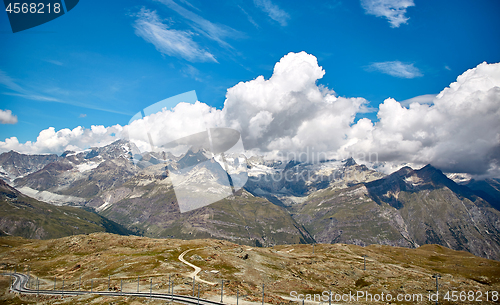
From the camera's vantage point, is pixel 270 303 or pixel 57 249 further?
pixel 57 249

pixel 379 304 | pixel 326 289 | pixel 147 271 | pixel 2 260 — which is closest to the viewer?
pixel 379 304

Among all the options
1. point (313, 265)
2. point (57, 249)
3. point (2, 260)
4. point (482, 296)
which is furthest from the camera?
point (57, 249)

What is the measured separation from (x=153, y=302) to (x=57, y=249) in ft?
527

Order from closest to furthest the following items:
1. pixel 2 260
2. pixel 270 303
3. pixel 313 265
A: pixel 270 303 → pixel 313 265 → pixel 2 260

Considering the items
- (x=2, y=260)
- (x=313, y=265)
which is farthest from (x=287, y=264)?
(x=2, y=260)

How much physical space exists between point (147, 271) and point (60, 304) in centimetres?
4087

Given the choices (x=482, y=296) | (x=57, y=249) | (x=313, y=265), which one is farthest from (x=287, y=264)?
(x=57, y=249)

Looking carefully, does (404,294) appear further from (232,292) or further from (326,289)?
(232,292)

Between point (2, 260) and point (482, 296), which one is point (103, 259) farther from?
point (482, 296)

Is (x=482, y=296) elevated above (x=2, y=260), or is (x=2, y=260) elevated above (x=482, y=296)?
(x=482, y=296)

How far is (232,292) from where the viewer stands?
75.7 meters

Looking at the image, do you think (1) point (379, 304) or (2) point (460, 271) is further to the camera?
(2) point (460, 271)

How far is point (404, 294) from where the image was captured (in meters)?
84.9

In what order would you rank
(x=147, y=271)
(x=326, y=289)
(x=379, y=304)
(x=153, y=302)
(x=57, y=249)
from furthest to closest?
(x=57, y=249) → (x=147, y=271) → (x=326, y=289) → (x=379, y=304) → (x=153, y=302)
